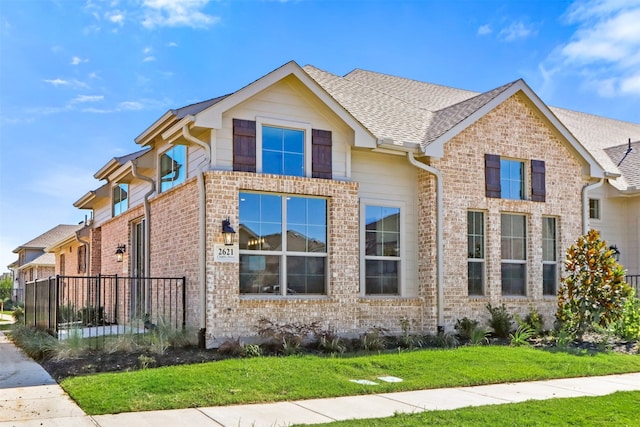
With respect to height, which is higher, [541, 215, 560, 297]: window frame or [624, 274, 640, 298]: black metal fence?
[541, 215, 560, 297]: window frame

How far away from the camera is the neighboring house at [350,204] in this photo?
12.1m

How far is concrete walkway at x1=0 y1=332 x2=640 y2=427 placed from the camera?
23.7 ft

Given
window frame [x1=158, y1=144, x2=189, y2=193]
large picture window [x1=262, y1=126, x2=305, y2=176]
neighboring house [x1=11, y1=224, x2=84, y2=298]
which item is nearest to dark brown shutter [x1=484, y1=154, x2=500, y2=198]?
large picture window [x1=262, y1=126, x2=305, y2=176]

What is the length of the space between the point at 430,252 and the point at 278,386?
20.8 feet

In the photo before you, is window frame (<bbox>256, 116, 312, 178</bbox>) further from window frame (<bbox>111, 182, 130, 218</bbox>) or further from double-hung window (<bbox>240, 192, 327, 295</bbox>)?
window frame (<bbox>111, 182, 130, 218</bbox>)

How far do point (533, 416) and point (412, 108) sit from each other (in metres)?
10.8

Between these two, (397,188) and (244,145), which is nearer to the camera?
(244,145)

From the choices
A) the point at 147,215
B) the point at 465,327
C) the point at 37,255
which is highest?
the point at 147,215

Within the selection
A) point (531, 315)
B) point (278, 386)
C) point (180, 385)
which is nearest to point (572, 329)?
point (531, 315)

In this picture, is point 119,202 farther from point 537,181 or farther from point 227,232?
point 537,181

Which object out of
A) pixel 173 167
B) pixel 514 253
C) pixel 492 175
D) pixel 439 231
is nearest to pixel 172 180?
pixel 173 167

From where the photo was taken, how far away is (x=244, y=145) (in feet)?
40.4

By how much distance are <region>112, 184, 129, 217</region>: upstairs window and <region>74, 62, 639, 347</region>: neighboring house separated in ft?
0.51

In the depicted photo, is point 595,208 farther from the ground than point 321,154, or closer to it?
closer to it
